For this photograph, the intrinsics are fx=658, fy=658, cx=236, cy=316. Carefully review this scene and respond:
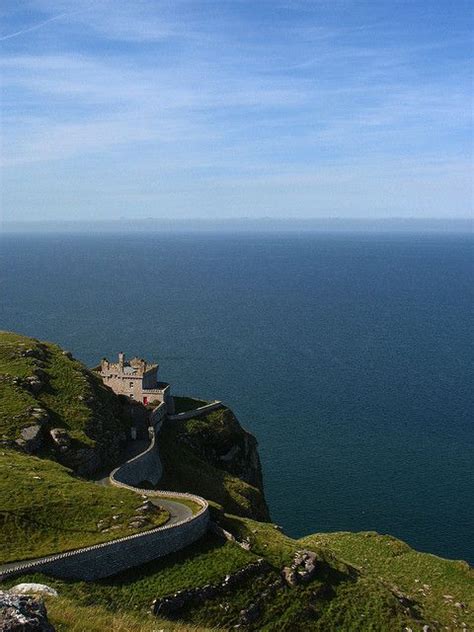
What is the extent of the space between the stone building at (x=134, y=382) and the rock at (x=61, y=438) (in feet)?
62.2

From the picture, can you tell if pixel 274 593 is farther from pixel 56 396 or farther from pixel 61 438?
pixel 56 396

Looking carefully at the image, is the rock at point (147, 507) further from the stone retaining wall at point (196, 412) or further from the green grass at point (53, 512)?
the stone retaining wall at point (196, 412)

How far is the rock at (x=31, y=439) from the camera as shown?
58.5 meters

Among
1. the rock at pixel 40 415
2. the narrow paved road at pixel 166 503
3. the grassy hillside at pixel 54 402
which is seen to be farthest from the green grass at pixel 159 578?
the rock at pixel 40 415

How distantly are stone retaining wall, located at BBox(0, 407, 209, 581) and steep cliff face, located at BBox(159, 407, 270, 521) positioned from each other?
15.3 m

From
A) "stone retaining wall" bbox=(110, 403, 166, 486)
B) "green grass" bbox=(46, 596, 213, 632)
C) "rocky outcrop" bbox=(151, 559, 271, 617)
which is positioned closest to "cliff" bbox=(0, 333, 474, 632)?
"rocky outcrop" bbox=(151, 559, 271, 617)

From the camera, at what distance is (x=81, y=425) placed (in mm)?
64500

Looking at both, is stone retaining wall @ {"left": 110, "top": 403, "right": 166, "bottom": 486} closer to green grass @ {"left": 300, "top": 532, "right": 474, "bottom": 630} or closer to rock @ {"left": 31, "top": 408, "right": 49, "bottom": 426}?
rock @ {"left": 31, "top": 408, "right": 49, "bottom": 426}

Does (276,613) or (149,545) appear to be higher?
(149,545)

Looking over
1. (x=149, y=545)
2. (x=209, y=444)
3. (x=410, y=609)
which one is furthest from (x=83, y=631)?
(x=209, y=444)

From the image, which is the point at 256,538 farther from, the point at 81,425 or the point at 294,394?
the point at 294,394

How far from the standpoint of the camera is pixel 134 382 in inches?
3206

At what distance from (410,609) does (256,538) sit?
1257 cm

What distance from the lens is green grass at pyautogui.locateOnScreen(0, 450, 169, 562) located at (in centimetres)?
4062
